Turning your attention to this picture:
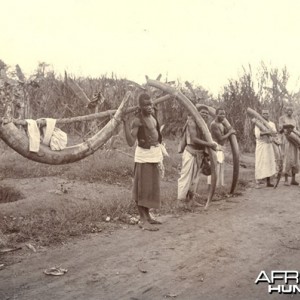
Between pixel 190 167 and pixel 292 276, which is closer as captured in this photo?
pixel 292 276

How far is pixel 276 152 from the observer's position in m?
10.3

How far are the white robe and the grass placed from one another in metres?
0.50

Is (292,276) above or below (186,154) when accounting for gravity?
below

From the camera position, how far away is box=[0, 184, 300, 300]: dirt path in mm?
3844

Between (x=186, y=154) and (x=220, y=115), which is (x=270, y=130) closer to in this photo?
(x=220, y=115)

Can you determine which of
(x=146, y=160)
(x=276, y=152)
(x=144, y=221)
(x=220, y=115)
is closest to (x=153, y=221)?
(x=144, y=221)

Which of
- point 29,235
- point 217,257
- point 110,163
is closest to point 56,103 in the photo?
point 110,163

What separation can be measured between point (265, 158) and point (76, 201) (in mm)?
4637

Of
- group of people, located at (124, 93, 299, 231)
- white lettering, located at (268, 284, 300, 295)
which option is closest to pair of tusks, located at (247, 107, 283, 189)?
group of people, located at (124, 93, 299, 231)

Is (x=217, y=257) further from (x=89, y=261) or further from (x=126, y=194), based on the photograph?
(x=126, y=194)

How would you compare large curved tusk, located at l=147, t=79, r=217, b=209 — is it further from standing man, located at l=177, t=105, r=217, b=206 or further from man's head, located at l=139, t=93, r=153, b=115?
man's head, located at l=139, t=93, r=153, b=115

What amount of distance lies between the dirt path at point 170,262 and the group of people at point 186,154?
545mm

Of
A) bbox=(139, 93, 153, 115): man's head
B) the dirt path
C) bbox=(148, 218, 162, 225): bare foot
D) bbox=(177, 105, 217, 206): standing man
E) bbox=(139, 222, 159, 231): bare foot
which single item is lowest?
the dirt path

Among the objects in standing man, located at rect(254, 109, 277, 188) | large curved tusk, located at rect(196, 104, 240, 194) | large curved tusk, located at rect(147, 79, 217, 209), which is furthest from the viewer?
standing man, located at rect(254, 109, 277, 188)
